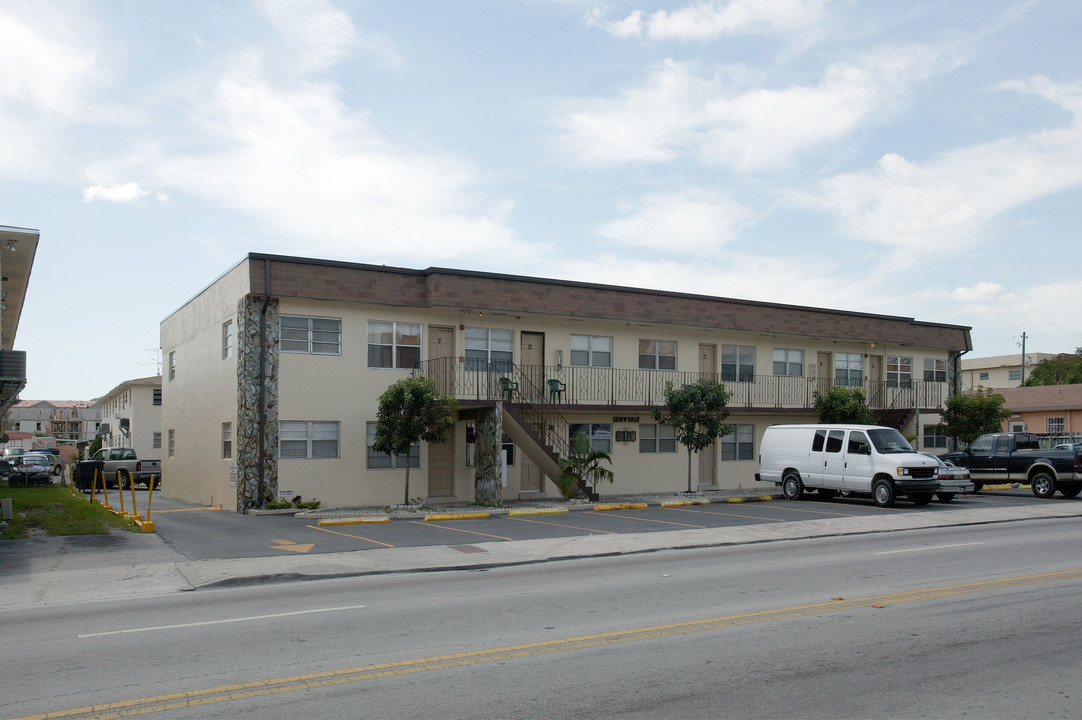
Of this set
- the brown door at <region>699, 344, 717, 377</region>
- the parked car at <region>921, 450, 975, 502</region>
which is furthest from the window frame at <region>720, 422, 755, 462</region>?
the parked car at <region>921, 450, 975, 502</region>

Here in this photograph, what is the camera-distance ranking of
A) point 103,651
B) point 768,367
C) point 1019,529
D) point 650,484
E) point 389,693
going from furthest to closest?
point 768,367 < point 650,484 < point 1019,529 < point 103,651 < point 389,693

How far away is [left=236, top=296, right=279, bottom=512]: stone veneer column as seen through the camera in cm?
2177

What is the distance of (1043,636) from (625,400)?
19151mm

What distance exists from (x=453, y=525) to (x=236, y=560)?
19.5ft

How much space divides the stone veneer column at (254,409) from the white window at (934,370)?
26205 mm

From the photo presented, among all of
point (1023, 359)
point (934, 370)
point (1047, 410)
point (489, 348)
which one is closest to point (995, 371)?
point (1023, 359)

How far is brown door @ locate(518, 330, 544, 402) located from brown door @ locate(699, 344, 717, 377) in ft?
21.3

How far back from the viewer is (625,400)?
88.8 ft

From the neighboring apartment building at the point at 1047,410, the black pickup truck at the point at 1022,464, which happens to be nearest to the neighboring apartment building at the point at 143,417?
the black pickup truck at the point at 1022,464

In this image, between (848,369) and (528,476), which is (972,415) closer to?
(848,369)

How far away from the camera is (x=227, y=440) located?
78.6 feet

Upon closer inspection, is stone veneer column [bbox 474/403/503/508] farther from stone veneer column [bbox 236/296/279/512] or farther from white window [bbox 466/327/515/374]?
stone veneer column [bbox 236/296/279/512]

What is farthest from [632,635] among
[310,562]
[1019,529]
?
[1019,529]

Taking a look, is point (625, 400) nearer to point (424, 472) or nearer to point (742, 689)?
point (424, 472)
